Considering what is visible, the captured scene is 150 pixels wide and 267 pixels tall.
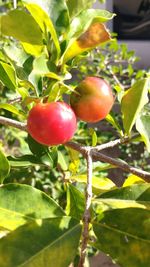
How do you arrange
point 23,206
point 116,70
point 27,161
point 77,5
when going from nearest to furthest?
point 23,206, point 77,5, point 27,161, point 116,70

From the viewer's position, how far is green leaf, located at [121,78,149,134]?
874mm

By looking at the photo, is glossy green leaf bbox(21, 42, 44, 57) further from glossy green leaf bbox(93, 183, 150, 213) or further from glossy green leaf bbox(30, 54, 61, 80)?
glossy green leaf bbox(93, 183, 150, 213)

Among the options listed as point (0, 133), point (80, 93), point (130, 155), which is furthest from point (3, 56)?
point (130, 155)

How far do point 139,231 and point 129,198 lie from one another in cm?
10

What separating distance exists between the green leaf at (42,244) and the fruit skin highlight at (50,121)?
0.40 feet

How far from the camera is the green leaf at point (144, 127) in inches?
38.2

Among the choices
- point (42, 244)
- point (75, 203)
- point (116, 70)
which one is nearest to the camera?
point (42, 244)

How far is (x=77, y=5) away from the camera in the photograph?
933mm

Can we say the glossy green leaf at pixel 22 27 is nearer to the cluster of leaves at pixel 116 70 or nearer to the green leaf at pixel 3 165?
the green leaf at pixel 3 165

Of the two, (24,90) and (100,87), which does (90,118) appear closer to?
(100,87)

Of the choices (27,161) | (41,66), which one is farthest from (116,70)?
(41,66)

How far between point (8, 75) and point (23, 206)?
0.26 meters

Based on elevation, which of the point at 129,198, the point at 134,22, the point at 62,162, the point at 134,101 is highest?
the point at 134,101

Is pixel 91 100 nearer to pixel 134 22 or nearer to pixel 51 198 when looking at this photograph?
pixel 51 198
